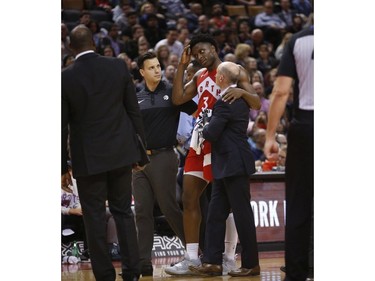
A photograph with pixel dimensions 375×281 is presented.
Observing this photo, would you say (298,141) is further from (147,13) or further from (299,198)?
(147,13)

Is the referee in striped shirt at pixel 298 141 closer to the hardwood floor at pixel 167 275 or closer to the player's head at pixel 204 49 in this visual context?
the hardwood floor at pixel 167 275

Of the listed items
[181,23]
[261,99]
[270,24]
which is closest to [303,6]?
[270,24]

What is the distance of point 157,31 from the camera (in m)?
15.5

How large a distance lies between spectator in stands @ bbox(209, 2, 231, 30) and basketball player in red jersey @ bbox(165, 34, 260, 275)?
844 centimetres

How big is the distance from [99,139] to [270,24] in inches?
432

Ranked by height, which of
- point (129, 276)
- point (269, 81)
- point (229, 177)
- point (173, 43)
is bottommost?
point (129, 276)

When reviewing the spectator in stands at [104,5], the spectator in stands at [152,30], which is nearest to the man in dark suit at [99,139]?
the spectator in stands at [152,30]

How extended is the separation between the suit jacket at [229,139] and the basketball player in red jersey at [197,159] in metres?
0.21

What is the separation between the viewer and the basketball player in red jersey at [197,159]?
7914 mm

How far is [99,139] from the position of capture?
6.41 meters
